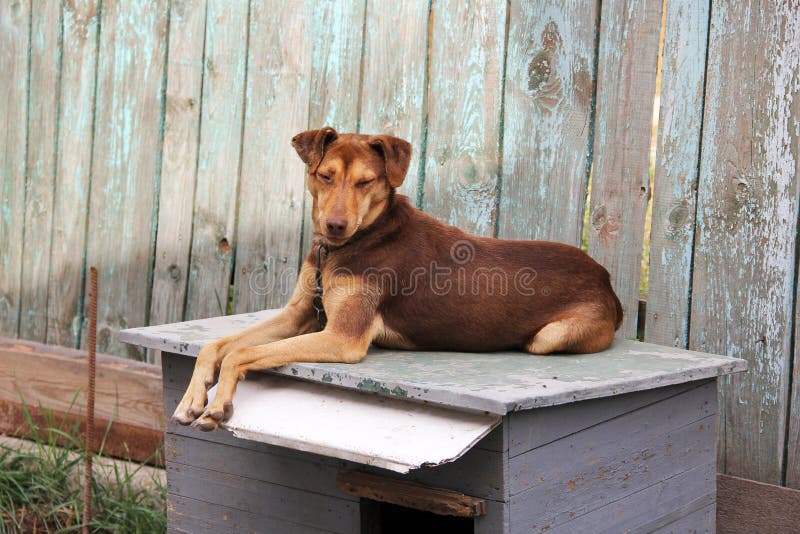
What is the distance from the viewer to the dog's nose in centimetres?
286

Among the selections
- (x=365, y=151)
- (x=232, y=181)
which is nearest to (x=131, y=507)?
(x=232, y=181)

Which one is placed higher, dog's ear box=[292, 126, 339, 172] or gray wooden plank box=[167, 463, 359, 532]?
dog's ear box=[292, 126, 339, 172]

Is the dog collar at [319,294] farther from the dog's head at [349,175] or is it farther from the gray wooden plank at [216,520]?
the gray wooden plank at [216,520]

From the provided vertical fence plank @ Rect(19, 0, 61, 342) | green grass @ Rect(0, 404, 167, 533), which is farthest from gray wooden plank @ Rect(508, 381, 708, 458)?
vertical fence plank @ Rect(19, 0, 61, 342)

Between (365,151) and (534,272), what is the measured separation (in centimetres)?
71

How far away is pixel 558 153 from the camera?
12.1 ft

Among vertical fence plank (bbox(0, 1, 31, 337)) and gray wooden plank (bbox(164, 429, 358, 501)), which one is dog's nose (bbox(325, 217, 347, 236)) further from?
vertical fence plank (bbox(0, 1, 31, 337))

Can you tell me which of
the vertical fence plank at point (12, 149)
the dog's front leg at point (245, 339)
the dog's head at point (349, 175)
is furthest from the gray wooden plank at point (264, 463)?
the vertical fence plank at point (12, 149)

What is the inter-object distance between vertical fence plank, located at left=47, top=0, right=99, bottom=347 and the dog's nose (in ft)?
7.74

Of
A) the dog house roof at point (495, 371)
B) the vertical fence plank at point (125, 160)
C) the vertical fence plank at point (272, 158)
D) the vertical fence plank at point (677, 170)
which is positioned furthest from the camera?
the vertical fence plank at point (125, 160)

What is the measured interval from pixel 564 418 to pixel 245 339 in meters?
1.09

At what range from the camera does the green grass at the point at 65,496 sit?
3949 mm

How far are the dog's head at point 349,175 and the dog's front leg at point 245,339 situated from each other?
282mm

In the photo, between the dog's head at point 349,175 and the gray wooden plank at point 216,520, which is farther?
the gray wooden plank at point 216,520
